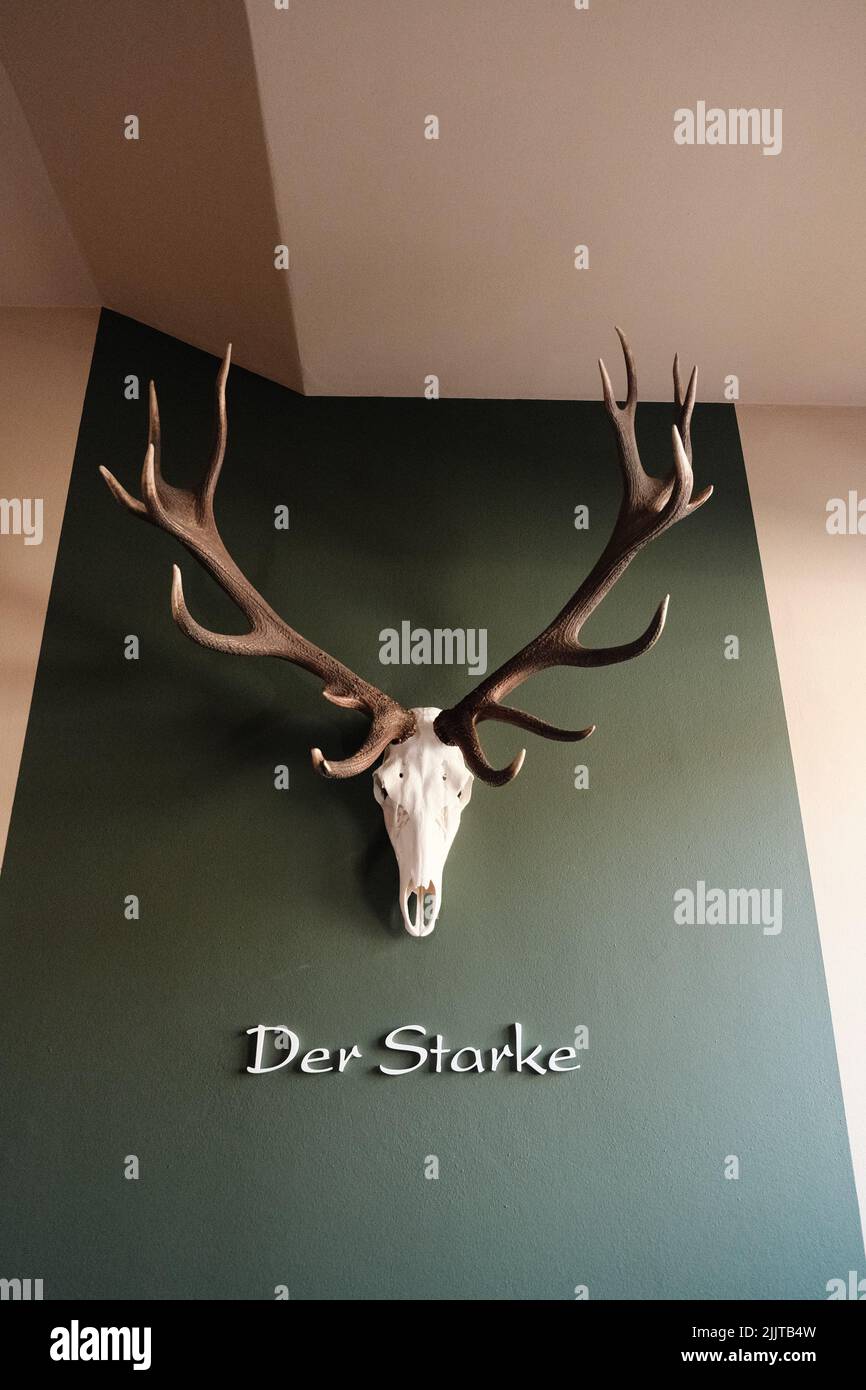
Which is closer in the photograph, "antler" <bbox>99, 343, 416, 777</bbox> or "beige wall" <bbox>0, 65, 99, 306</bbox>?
"antler" <bbox>99, 343, 416, 777</bbox>

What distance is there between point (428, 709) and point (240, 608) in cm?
47

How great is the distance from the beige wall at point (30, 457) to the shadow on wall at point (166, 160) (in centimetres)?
18

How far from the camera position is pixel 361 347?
2.33 m

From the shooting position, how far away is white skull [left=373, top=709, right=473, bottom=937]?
2064 mm

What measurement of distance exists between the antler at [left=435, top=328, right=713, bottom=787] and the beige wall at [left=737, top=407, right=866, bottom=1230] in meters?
0.65

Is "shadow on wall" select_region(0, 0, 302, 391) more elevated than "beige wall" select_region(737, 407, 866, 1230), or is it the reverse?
"shadow on wall" select_region(0, 0, 302, 391)

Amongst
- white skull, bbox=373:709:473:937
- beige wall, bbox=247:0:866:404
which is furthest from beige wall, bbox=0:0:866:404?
white skull, bbox=373:709:473:937

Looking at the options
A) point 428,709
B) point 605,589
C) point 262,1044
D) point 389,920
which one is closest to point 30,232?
point 428,709

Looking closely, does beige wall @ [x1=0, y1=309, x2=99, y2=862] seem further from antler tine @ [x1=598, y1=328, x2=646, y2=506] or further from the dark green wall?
antler tine @ [x1=598, y1=328, x2=646, y2=506]

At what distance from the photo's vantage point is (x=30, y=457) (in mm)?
2385

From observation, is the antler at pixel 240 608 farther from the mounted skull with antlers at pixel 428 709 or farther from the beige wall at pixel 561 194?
the beige wall at pixel 561 194

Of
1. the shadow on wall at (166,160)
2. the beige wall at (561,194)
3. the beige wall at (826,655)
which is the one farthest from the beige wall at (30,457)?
the beige wall at (826,655)

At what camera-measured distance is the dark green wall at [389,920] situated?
2.03m

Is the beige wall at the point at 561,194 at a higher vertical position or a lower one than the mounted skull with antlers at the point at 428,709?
higher
